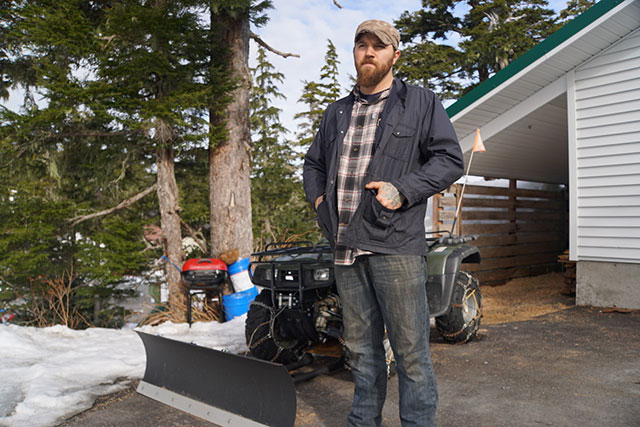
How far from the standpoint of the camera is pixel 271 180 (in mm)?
15320

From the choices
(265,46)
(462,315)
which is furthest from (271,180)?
(462,315)

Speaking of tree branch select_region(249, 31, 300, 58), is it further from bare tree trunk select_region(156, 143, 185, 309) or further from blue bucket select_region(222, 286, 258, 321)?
blue bucket select_region(222, 286, 258, 321)

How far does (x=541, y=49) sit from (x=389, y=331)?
522 centimetres

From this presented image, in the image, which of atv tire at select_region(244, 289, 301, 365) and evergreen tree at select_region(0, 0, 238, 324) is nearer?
atv tire at select_region(244, 289, 301, 365)

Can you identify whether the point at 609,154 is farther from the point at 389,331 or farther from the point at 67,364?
the point at 67,364

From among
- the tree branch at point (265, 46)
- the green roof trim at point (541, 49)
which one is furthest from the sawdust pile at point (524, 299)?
the tree branch at point (265, 46)

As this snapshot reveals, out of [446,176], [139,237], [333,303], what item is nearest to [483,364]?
[333,303]

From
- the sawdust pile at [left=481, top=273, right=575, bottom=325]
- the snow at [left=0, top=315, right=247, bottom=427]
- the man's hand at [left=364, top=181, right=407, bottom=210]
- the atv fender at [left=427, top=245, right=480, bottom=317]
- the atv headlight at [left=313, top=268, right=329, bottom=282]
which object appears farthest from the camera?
the sawdust pile at [left=481, top=273, right=575, bottom=325]

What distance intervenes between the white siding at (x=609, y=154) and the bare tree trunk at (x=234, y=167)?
180 inches

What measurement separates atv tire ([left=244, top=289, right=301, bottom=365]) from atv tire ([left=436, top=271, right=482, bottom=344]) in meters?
1.56

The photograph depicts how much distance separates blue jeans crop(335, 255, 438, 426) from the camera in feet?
7.23

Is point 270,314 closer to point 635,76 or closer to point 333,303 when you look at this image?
point 333,303

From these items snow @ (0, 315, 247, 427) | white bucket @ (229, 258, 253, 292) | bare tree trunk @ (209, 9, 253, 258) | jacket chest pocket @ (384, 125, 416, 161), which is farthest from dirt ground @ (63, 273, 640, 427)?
bare tree trunk @ (209, 9, 253, 258)

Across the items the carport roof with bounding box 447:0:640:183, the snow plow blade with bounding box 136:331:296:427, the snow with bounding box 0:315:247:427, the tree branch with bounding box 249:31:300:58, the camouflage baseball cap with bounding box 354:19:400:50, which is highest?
the tree branch with bounding box 249:31:300:58
